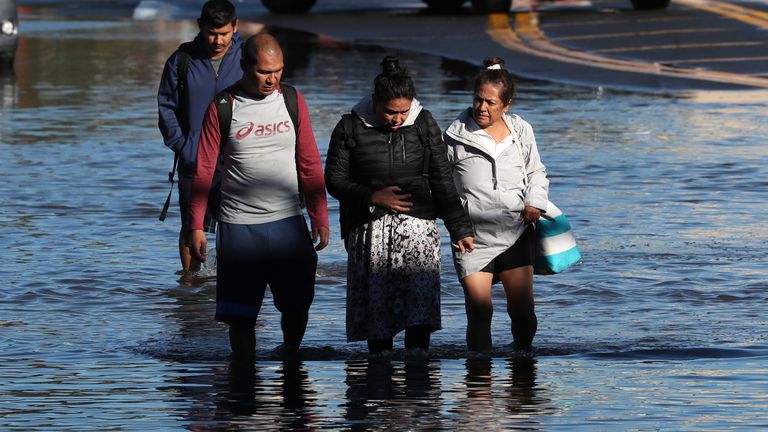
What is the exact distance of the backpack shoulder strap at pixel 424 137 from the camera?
7.39m

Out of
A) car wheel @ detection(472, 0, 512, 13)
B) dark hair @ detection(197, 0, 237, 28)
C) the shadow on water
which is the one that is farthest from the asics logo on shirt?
car wheel @ detection(472, 0, 512, 13)

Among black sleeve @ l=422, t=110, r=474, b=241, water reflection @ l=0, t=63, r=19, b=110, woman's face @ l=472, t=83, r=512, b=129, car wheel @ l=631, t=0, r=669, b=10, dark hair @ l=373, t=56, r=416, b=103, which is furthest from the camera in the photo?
car wheel @ l=631, t=0, r=669, b=10

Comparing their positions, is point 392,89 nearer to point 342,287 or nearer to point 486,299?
point 486,299

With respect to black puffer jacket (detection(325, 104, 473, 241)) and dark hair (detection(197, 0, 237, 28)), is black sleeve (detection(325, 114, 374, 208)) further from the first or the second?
dark hair (detection(197, 0, 237, 28))

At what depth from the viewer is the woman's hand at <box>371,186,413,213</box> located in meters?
7.35

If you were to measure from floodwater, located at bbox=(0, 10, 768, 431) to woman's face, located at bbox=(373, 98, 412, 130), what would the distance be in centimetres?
101

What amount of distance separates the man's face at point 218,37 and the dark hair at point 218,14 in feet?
0.09

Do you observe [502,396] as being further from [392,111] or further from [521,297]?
[392,111]

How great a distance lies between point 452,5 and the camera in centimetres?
3200

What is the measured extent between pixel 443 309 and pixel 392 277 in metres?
1.59

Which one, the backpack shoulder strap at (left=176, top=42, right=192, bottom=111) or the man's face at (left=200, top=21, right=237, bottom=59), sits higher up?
the man's face at (left=200, top=21, right=237, bottom=59)

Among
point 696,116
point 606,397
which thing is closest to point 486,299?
point 606,397

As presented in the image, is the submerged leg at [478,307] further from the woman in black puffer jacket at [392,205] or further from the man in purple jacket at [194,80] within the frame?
the man in purple jacket at [194,80]

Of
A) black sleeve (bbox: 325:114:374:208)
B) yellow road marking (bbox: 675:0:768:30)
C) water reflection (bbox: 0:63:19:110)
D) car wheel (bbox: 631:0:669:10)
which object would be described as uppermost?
black sleeve (bbox: 325:114:374:208)
